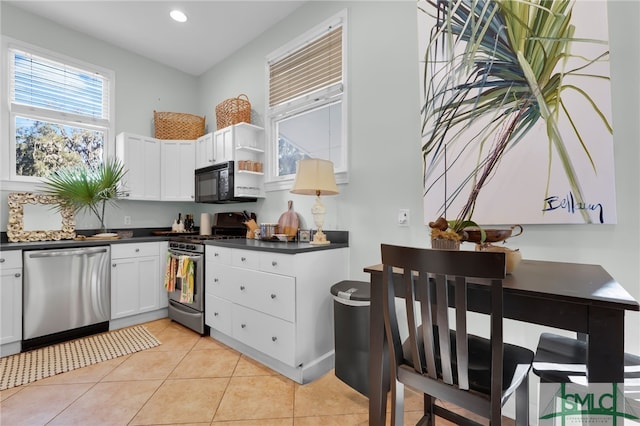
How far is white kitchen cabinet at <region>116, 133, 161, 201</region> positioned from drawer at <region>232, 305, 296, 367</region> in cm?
205

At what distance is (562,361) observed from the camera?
1111mm

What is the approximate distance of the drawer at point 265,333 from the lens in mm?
2062

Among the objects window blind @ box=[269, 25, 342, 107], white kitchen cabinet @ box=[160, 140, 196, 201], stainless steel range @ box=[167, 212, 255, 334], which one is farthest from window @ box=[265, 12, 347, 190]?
white kitchen cabinet @ box=[160, 140, 196, 201]

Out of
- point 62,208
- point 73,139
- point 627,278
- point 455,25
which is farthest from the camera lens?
point 73,139

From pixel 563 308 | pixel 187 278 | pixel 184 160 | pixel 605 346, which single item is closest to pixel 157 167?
pixel 184 160

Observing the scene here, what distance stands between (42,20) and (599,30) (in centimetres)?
475

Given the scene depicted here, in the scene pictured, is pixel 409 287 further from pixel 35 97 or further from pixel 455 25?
pixel 35 97

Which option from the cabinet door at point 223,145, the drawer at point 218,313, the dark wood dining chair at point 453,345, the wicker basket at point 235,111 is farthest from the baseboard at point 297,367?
the wicker basket at point 235,111

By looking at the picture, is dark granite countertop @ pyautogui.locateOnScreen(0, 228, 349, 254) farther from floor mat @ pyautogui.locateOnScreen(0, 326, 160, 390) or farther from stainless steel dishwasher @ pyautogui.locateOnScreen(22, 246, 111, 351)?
floor mat @ pyautogui.locateOnScreen(0, 326, 160, 390)

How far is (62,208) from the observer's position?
3033 mm

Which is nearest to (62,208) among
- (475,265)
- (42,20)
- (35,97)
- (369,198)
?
(35,97)

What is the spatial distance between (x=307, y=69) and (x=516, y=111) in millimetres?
1872

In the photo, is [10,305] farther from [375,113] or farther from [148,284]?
[375,113]

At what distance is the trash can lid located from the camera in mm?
1856
